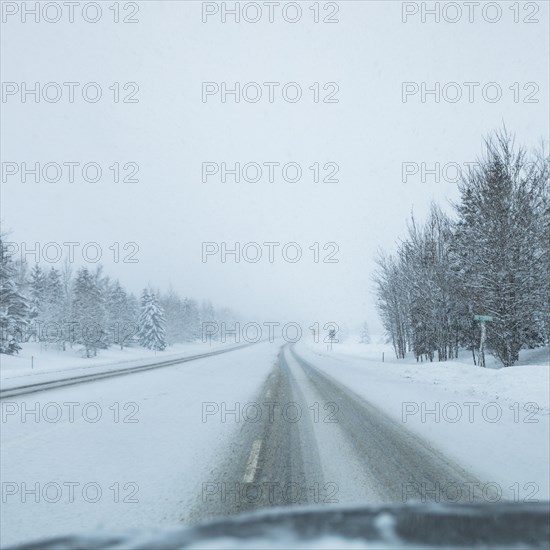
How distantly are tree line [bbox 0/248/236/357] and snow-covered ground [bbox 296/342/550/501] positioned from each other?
98.4ft

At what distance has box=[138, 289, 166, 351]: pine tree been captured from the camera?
194ft

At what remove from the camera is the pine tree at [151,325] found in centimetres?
5922

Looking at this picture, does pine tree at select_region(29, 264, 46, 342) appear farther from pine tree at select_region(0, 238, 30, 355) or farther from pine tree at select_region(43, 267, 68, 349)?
pine tree at select_region(0, 238, 30, 355)

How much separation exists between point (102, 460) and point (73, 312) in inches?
1736

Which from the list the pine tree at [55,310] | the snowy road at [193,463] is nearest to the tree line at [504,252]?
the snowy road at [193,463]

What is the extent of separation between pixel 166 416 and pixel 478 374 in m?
11.8

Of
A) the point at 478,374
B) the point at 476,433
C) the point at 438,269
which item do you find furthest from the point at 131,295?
the point at 476,433

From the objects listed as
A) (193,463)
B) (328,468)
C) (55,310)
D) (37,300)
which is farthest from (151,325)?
(328,468)

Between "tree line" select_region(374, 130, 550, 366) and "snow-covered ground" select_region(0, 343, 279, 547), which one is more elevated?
"tree line" select_region(374, 130, 550, 366)

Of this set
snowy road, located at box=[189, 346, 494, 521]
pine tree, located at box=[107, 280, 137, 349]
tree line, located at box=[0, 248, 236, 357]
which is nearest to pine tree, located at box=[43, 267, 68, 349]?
tree line, located at box=[0, 248, 236, 357]

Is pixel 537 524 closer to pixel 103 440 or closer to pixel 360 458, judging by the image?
pixel 360 458

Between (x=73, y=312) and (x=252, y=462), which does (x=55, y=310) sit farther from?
(x=252, y=462)

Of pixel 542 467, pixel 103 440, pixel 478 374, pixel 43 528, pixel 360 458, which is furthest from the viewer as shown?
pixel 478 374

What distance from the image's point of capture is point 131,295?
74062mm
